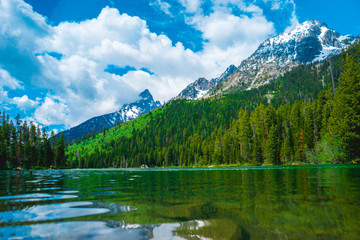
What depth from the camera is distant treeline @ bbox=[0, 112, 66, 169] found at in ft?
360

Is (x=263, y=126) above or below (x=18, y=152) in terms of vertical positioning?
above

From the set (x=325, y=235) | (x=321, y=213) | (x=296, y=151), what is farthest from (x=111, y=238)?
(x=296, y=151)

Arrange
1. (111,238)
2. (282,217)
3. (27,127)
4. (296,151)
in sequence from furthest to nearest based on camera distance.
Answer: (27,127) < (296,151) < (282,217) < (111,238)

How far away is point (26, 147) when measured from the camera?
121m

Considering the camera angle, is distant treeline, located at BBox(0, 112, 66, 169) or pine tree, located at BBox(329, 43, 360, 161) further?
distant treeline, located at BBox(0, 112, 66, 169)

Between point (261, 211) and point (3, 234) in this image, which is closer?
point (3, 234)

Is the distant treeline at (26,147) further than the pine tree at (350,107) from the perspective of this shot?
Yes

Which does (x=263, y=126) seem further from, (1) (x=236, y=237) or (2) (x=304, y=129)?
(1) (x=236, y=237)

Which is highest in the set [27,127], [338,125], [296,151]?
[27,127]

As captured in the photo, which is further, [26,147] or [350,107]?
[26,147]

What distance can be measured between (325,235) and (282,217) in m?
1.34

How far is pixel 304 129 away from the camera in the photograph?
297 ft

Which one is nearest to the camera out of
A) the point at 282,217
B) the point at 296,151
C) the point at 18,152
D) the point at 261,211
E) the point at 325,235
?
the point at 325,235

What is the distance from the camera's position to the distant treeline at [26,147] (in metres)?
110
